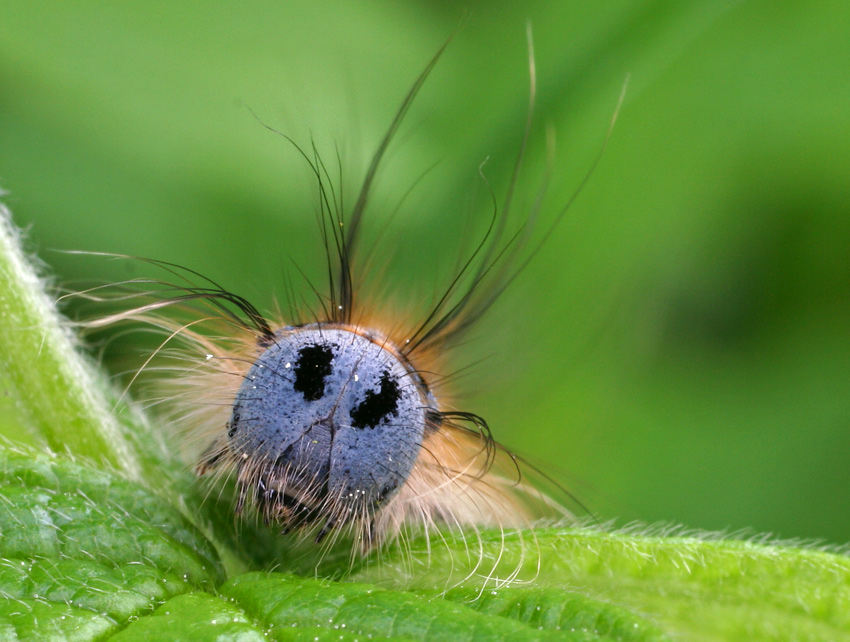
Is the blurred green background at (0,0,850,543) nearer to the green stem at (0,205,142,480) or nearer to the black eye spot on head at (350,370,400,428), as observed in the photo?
the green stem at (0,205,142,480)

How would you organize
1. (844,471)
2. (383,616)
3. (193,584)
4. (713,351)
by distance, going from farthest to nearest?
(713,351)
(844,471)
(193,584)
(383,616)

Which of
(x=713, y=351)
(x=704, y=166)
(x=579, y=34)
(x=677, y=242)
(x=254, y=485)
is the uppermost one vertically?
(x=579, y=34)

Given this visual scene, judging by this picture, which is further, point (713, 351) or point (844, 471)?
Result: point (713, 351)

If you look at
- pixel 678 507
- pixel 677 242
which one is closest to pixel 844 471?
pixel 678 507

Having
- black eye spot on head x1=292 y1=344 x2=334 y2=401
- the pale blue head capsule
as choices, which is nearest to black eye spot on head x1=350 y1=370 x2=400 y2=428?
the pale blue head capsule

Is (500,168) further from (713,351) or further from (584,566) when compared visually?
(584,566)

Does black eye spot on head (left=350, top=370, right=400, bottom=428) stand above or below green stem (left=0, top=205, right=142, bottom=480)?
above

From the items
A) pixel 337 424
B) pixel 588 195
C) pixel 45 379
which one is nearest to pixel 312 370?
pixel 337 424
